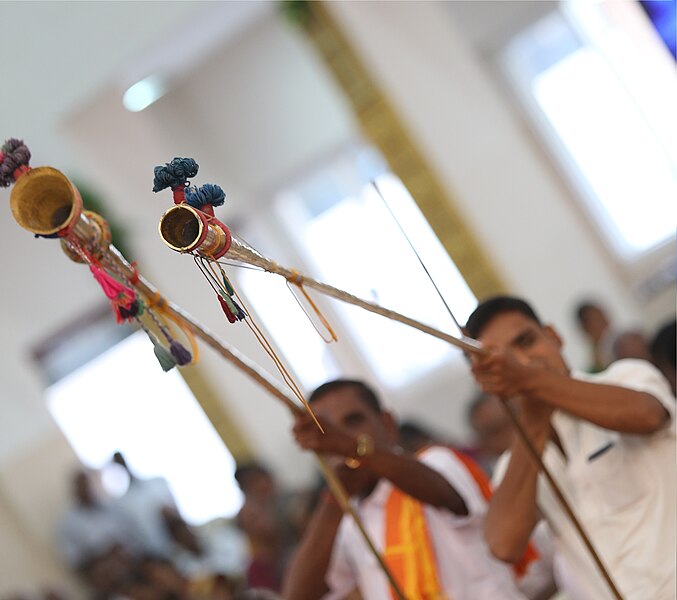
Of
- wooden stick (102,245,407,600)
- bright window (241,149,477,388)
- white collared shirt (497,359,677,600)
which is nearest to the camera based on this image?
wooden stick (102,245,407,600)

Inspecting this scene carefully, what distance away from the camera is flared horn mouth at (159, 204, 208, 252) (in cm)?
195

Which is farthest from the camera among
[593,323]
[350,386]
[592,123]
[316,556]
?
[592,123]

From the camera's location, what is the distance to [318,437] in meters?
2.74

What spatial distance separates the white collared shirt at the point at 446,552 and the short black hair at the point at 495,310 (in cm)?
49

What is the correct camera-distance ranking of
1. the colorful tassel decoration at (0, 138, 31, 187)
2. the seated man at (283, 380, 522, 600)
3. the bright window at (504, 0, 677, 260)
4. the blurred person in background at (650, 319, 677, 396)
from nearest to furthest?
1. the colorful tassel decoration at (0, 138, 31, 187)
2. the seated man at (283, 380, 522, 600)
3. the blurred person in background at (650, 319, 677, 396)
4. the bright window at (504, 0, 677, 260)

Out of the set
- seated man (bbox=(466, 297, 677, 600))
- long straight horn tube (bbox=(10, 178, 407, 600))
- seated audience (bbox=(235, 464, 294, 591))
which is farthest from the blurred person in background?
long straight horn tube (bbox=(10, 178, 407, 600))

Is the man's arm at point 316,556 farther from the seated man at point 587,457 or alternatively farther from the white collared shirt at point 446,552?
the seated man at point 587,457

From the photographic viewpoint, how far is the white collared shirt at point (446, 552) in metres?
3.16

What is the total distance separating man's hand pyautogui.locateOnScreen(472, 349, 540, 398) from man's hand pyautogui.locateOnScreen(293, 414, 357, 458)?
1.43 feet

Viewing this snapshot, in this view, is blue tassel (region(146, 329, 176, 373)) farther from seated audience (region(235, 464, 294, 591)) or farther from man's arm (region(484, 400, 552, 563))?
seated audience (region(235, 464, 294, 591))

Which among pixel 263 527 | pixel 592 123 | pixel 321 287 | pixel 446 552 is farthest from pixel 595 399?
pixel 592 123

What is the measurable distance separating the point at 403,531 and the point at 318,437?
603 millimetres

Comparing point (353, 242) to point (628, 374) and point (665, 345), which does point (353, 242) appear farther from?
point (628, 374)

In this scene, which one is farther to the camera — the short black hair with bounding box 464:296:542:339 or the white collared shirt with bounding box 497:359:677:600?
the short black hair with bounding box 464:296:542:339
